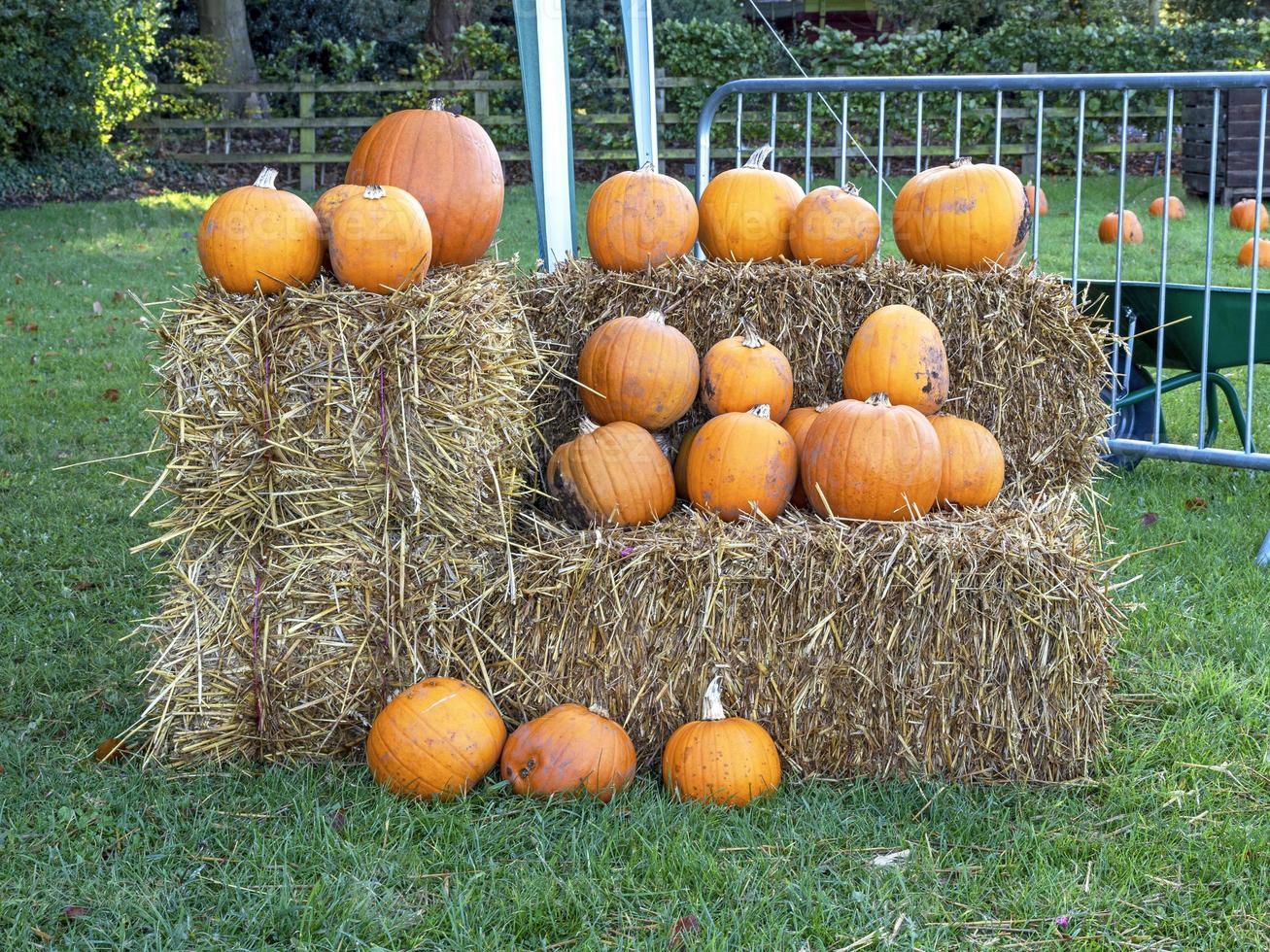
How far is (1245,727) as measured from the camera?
3.15 metres

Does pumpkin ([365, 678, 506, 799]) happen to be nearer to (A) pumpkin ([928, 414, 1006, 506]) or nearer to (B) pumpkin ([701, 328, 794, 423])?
(B) pumpkin ([701, 328, 794, 423])

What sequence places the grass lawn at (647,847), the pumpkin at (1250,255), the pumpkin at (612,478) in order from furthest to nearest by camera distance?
the pumpkin at (1250,255) < the pumpkin at (612,478) < the grass lawn at (647,847)

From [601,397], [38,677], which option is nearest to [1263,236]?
[601,397]

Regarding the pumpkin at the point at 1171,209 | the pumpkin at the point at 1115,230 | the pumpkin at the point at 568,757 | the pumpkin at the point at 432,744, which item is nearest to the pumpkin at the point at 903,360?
the pumpkin at the point at 568,757

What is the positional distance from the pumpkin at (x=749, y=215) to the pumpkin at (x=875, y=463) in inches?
35.4

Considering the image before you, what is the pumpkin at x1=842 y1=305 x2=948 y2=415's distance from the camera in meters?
3.39

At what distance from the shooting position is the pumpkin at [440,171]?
3285 mm

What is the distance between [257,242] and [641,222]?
130 centimetres

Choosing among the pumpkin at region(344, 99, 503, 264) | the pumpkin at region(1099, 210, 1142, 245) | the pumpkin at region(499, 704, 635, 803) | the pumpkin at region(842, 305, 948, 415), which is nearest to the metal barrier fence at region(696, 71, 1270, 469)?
the pumpkin at region(842, 305, 948, 415)

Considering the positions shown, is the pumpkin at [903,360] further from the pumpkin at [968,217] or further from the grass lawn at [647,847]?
the grass lawn at [647,847]

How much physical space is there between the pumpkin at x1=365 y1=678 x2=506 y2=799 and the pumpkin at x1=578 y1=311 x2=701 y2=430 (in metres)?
0.98

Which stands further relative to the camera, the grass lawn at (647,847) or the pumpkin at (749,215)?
the pumpkin at (749,215)

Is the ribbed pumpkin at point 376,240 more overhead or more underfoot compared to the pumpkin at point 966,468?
more overhead

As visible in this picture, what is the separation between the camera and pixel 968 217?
3730 mm
